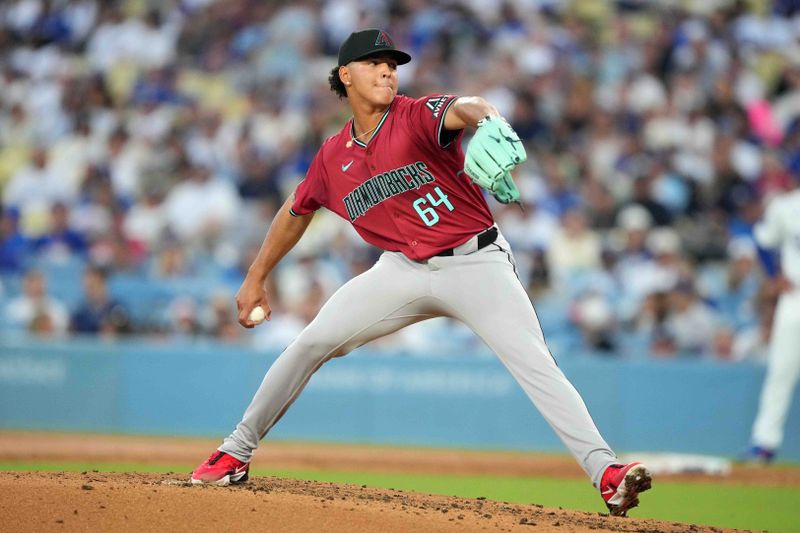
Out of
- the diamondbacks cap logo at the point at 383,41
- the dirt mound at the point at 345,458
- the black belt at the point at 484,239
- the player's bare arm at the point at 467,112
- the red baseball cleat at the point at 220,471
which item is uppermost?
the diamondbacks cap logo at the point at 383,41

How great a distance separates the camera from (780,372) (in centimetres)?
895

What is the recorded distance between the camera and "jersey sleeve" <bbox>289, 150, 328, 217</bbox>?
523 cm

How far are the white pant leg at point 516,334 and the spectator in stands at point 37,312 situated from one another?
26.0 ft

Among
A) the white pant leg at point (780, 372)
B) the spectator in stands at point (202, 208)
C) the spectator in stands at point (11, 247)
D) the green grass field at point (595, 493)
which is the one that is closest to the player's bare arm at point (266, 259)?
the green grass field at point (595, 493)

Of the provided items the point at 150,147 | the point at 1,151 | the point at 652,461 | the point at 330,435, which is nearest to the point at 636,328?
the point at 652,461

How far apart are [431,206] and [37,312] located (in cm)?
798

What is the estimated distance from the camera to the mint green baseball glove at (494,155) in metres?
4.25

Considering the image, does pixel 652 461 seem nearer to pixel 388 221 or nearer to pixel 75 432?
pixel 388 221

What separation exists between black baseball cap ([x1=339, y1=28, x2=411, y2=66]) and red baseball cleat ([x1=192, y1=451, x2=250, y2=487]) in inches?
75.2

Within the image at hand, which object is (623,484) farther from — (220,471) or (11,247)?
(11,247)

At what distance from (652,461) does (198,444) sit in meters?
4.07

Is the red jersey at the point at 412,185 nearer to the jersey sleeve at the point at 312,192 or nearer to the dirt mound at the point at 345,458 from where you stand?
the jersey sleeve at the point at 312,192

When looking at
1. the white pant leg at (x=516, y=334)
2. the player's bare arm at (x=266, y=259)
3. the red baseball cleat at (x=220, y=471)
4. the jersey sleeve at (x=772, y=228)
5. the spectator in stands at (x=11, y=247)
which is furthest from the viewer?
the spectator in stands at (x=11, y=247)

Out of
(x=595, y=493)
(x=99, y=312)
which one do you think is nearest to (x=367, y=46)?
(x=595, y=493)
